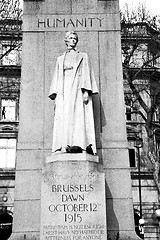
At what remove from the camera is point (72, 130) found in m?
11.0

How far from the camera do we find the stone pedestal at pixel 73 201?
32.9ft

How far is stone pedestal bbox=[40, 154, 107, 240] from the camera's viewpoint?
10031 mm

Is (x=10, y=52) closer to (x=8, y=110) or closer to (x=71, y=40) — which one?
(x=8, y=110)

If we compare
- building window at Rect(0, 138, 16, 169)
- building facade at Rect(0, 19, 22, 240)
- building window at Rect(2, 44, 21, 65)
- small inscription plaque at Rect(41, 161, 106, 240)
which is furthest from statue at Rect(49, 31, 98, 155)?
building window at Rect(0, 138, 16, 169)

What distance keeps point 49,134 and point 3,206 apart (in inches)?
912

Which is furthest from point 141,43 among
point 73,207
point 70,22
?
point 73,207

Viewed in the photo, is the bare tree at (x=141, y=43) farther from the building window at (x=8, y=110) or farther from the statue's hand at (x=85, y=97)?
the statue's hand at (x=85, y=97)

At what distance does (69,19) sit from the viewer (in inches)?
549

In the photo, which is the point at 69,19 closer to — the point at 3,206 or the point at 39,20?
the point at 39,20

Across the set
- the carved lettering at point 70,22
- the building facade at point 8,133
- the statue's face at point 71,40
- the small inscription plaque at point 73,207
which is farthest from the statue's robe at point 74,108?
the building facade at point 8,133

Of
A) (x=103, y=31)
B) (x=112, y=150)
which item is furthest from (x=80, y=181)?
(x=103, y=31)

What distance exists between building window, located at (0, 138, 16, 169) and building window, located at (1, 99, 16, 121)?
6.19 ft

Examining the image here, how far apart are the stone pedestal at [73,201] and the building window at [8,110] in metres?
26.3

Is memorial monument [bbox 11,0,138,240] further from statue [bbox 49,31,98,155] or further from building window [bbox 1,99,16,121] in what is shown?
building window [bbox 1,99,16,121]
